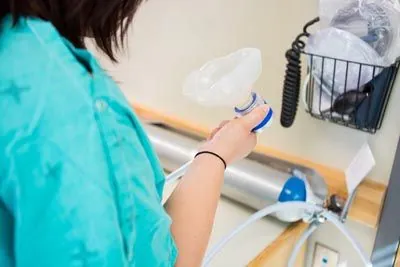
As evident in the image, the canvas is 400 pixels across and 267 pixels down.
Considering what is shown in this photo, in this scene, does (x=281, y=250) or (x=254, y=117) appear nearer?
(x=254, y=117)

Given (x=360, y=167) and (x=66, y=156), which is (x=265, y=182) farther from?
(x=66, y=156)

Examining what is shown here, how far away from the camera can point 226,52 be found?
1.28 m

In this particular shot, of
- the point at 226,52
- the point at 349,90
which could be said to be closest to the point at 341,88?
the point at 349,90

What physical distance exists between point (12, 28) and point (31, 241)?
0.22 meters

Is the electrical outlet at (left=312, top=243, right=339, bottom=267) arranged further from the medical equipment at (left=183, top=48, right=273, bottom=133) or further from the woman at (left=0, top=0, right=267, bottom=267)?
the woman at (left=0, top=0, right=267, bottom=267)

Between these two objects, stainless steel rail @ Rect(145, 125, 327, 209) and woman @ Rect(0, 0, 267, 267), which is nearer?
woman @ Rect(0, 0, 267, 267)

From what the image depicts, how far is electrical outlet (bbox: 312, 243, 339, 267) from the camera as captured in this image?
1.24 metres

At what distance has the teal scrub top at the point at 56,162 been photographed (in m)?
0.43

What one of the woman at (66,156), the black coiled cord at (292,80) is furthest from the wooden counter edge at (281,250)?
the woman at (66,156)

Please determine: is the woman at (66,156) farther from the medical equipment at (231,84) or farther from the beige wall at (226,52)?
the beige wall at (226,52)

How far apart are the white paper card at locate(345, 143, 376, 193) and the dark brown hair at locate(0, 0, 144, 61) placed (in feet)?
2.29

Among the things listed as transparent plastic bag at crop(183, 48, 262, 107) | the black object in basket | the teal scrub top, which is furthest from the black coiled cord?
the teal scrub top

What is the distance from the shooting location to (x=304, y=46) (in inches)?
40.4

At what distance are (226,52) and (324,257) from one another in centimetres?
63
